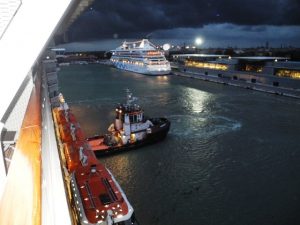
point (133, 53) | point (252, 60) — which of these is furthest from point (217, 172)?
point (133, 53)

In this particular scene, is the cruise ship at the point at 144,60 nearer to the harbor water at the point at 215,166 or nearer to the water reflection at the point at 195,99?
the water reflection at the point at 195,99

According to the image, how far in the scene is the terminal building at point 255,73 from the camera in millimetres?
31672

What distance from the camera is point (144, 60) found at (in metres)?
55.2

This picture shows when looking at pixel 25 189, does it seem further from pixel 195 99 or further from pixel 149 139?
pixel 195 99


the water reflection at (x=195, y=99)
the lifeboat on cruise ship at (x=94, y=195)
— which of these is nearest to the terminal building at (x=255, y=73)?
the water reflection at (x=195, y=99)

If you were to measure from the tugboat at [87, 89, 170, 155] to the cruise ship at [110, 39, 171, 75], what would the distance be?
35.6 metres

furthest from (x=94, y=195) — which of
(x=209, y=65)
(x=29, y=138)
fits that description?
(x=209, y=65)

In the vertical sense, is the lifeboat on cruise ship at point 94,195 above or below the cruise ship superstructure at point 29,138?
below

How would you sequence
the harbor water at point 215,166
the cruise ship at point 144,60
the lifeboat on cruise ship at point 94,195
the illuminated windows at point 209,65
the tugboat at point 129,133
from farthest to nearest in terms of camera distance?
the cruise ship at point 144,60
the illuminated windows at point 209,65
the tugboat at point 129,133
the harbor water at point 215,166
the lifeboat on cruise ship at point 94,195

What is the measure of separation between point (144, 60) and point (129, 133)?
134ft

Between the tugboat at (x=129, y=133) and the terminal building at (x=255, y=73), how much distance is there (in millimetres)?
20100

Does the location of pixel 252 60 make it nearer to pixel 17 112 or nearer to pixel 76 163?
pixel 76 163

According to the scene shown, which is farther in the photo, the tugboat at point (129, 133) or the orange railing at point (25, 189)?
the tugboat at point (129, 133)

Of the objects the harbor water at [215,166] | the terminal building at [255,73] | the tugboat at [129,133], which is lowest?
the harbor water at [215,166]
